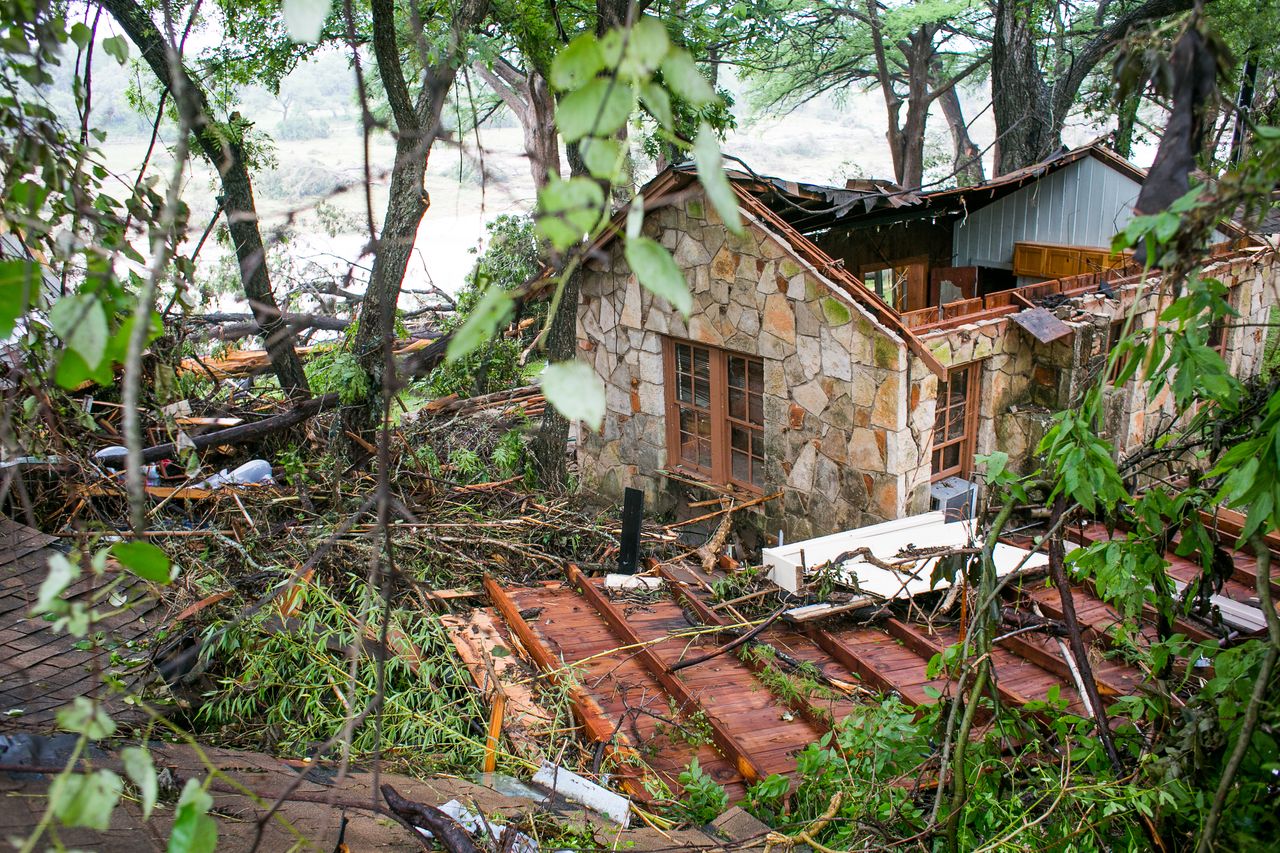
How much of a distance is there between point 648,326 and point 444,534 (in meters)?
3.04

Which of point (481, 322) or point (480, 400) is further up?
point (481, 322)

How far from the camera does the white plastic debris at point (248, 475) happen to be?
9195 mm

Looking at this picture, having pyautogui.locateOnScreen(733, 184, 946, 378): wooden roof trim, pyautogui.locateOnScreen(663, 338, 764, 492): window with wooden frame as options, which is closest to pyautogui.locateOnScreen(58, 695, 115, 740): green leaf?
pyautogui.locateOnScreen(733, 184, 946, 378): wooden roof trim

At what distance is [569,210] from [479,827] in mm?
3170

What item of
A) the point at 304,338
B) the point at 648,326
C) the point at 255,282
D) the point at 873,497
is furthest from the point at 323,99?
the point at 873,497

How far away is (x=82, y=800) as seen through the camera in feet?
4.55

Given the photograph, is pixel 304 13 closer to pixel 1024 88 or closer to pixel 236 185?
pixel 236 185

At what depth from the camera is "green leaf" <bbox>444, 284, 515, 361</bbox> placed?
1.29 metres

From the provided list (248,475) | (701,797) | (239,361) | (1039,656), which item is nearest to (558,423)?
(248,475)

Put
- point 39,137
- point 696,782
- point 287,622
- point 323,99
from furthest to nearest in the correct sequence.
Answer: point 323,99 → point 287,622 → point 696,782 → point 39,137

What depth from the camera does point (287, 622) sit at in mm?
6742

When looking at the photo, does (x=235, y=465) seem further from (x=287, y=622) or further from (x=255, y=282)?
(x=287, y=622)

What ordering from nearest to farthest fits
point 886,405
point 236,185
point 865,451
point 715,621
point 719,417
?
point 715,621, point 886,405, point 865,451, point 719,417, point 236,185

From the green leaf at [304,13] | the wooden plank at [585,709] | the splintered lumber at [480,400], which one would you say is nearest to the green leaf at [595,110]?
the green leaf at [304,13]
